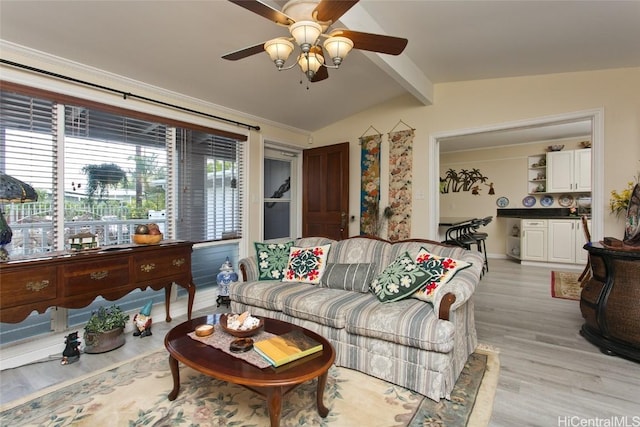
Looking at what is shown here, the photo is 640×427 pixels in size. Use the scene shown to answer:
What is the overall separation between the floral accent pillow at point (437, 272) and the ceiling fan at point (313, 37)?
1.50 metres

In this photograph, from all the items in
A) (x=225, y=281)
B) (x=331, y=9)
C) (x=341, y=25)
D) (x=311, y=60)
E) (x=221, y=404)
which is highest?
(x=341, y=25)

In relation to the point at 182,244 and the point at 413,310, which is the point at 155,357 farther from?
the point at 413,310

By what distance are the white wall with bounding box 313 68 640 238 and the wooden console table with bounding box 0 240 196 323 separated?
8.83 feet

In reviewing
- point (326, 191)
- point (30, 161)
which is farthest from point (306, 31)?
point (326, 191)

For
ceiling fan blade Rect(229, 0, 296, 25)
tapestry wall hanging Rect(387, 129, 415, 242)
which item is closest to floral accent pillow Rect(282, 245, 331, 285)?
tapestry wall hanging Rect(387, 129, 415, 242)

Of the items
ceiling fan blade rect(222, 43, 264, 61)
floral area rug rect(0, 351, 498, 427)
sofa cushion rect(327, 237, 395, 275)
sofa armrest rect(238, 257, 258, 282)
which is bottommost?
floral area rug rect(0, 351, 498, 427)

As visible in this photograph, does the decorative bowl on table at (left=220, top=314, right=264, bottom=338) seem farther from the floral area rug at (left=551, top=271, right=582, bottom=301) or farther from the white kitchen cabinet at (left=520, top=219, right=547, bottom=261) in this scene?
the white kitchen cabinet at (left=520, top=219, right=547, bottom=261)

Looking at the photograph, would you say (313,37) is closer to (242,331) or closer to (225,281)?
(242,331)

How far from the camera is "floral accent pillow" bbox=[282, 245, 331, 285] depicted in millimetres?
2906

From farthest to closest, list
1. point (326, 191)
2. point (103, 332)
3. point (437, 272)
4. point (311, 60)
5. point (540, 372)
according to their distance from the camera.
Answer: point (326, 191)
point (103, 332)
point (437, 272)
point (540, 372)
point (311, 60)

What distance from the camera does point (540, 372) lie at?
2.19 m

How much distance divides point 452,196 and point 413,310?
19.7 ft

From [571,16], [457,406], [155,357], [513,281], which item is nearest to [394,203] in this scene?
[513,281]

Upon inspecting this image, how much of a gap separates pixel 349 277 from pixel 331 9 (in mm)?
1956
